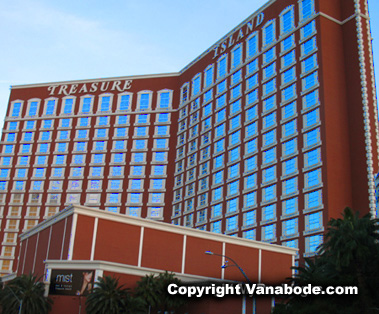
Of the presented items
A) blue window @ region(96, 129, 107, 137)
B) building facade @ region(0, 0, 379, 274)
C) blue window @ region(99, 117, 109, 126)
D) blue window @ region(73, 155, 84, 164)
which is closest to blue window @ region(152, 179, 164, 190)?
building facade @ region(0, 0, 379, 274)

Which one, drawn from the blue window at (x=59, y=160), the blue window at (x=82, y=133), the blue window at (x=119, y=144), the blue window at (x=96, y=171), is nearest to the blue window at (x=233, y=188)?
the blue window at (x=119, y=144)

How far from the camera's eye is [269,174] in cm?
8306

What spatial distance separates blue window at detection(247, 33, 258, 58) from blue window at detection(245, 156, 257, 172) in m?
21.0

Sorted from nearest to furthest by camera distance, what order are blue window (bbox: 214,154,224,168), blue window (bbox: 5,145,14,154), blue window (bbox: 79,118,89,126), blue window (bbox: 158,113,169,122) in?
blue window (bbox: 214,154,224,168) → blue window (bbox: 158,113,169,122) → blue window (bbox: 79,118,89,126) → blue window (bbox: 5,145,14,154)

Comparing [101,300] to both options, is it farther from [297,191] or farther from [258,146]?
[258,146]

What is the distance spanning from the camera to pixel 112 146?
117 metres

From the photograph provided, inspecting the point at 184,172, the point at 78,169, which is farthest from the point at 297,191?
the point at 78,169

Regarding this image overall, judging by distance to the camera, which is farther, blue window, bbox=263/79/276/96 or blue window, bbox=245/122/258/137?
blue window, bbox=245/122/258/137

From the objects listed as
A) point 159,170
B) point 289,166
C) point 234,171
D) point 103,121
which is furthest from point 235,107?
point 103,121

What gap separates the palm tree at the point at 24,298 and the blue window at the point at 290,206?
129 feet

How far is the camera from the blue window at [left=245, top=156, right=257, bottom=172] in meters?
87.2

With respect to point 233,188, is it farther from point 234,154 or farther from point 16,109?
point 16,109

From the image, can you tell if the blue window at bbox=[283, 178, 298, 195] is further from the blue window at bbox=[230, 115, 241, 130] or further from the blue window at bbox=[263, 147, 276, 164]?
the blue window at bbox=[230, 115, 241, 130]

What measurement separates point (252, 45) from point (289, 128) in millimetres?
22525
